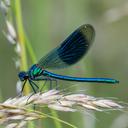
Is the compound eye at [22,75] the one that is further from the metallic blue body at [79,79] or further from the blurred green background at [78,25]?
the blurred green background at [78,25]

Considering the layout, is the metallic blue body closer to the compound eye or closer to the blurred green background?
the compound eye

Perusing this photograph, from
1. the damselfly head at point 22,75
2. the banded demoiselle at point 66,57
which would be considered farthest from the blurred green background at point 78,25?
the damselfly head at point 22,75

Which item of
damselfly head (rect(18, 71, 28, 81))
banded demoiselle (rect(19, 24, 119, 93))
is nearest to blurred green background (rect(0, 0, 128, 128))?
banded demoiselle (rect(19, 24, 119, 93))

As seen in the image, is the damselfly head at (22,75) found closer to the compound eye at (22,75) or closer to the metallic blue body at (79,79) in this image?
the compound eye at (22,75)

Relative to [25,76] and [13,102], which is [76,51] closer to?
[25,76]

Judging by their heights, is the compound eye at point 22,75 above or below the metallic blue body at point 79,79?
above

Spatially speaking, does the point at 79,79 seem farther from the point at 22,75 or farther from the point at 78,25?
the point at 78,25

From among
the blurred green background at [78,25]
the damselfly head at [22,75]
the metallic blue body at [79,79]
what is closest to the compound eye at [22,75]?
the damselfly head at [22,75]

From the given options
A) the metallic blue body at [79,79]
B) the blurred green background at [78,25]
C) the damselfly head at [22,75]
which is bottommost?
the metallic blue body at [79,79]

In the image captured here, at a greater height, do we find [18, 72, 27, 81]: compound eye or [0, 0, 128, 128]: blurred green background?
[0, 0, 128, 128]: blurred green background

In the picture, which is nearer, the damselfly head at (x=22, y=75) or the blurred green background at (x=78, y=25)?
the damselfly head at (x=22, y=75)
